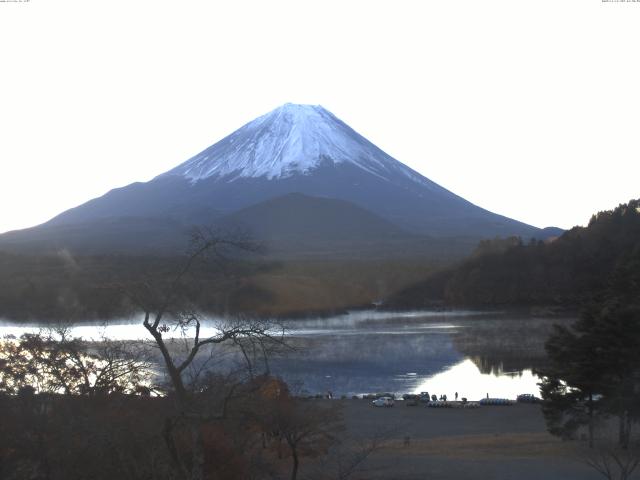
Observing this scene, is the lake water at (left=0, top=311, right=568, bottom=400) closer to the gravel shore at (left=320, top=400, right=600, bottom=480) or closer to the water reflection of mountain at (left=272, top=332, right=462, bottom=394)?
the water reflection of mountain at (left=272, top=332, right=462, bottom=394)

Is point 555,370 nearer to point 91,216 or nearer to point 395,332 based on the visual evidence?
point 395,332

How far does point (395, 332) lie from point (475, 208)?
69.0m

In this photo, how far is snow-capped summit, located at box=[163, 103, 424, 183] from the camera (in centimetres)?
10150

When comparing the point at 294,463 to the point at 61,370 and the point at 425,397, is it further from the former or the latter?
the point at 425,397

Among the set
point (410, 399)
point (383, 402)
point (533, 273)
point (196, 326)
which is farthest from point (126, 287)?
point (533, 273)

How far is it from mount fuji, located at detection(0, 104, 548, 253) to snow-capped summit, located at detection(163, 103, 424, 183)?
111mm

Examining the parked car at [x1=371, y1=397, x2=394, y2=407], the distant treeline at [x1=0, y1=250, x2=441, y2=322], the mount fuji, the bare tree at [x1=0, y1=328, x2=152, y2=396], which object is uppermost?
the mount fuji

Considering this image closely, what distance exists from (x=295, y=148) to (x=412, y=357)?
79.1m

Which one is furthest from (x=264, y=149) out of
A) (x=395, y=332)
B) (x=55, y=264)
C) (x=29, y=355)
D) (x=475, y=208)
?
(x=29, y=355)

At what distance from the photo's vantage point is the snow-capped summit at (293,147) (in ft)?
333

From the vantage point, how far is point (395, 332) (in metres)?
30.8

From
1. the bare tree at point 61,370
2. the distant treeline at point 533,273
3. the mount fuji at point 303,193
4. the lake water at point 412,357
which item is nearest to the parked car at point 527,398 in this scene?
the lake water at point 412,357

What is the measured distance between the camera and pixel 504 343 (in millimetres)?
27219

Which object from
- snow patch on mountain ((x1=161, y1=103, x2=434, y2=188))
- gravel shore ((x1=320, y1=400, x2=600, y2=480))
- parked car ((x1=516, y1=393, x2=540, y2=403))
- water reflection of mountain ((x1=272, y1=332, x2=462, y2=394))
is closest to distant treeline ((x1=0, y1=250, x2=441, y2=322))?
water reflection of mountain ((x1=272, y1=332, x2=462, y2=394))
